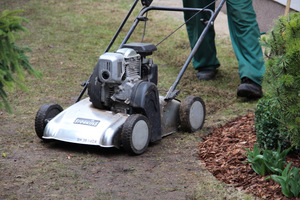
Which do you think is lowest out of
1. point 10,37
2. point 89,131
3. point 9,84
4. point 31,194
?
point 31,194

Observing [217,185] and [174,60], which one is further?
[174,60]

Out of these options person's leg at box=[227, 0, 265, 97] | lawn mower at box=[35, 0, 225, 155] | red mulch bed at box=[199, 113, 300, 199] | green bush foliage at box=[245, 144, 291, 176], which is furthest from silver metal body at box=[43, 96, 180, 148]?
person's leg at box=[227, 0, 265, 97]

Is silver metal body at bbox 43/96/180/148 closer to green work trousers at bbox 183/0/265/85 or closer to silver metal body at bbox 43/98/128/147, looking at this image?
silver metal body at bbox 43/98/128/147

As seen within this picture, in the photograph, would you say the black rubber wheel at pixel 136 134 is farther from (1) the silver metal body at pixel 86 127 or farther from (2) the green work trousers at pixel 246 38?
(2) the green work trousers at pixel 246 38

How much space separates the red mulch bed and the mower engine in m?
0.75

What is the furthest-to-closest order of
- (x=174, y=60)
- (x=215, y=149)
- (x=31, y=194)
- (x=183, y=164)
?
(x=174, y=60), (x=215, y=149), (x=183, y=164), (x=31, y=194)

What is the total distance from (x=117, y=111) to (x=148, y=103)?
0.27 m

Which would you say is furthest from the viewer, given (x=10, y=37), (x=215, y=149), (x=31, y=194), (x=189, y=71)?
(x=189, y=71)

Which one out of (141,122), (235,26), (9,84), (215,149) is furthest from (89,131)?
(235,26)

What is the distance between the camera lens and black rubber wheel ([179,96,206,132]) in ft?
13.8

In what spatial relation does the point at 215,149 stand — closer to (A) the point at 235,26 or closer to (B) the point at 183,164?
(B) the point at 183,164

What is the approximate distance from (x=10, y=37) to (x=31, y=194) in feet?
3.74

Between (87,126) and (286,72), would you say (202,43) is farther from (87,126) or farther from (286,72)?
(286,72)

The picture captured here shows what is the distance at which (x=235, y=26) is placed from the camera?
534 centimetres
